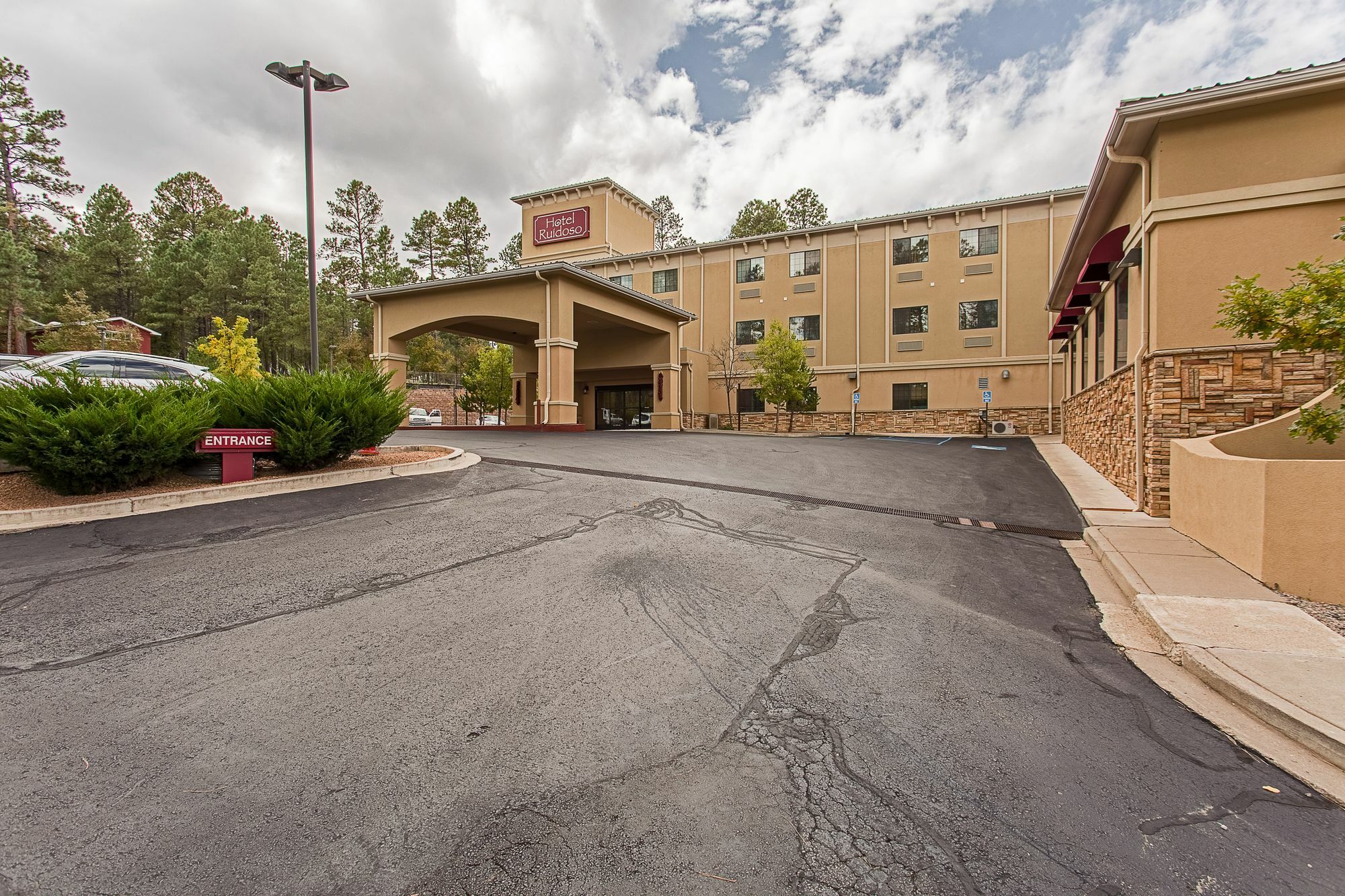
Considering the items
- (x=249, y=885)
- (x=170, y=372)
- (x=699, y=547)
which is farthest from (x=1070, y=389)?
(x=170, y=372)

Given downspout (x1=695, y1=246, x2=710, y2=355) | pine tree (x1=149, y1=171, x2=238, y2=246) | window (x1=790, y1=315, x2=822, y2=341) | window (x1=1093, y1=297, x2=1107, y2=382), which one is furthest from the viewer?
pine tree (x1=149, y1=171, x2=238, y2=246)

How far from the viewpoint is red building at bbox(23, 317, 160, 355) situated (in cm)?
2903

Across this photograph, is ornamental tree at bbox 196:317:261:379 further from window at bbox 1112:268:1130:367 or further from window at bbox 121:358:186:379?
window at bbox 1112:268:1130:367

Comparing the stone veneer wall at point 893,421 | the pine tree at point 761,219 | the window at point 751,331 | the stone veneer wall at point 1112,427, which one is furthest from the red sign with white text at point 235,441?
the pine tree at point 761,219

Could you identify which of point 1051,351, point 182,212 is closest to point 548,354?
point 1051,351

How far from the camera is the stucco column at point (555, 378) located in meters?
18.8

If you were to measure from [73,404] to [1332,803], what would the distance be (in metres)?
11.2

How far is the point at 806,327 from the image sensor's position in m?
30.3

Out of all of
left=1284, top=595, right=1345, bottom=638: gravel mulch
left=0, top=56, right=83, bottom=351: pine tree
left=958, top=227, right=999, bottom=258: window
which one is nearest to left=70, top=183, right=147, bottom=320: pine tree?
left=0, top=56, right=83, bottom=351: pine tree

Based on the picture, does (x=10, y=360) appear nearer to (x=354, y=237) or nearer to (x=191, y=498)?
(x=191, y=498)

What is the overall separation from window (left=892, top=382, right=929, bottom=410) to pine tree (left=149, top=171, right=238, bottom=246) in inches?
2232

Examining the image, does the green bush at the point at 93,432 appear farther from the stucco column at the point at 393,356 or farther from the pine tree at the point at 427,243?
the pine tree at the point at 427,243

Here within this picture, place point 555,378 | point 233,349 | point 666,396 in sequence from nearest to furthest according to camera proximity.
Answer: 1. point 555,378
2. point 233,349
3. point 666,396

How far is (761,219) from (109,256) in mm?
47167
